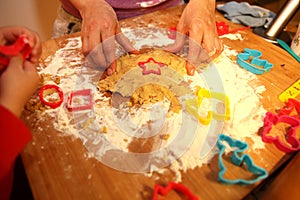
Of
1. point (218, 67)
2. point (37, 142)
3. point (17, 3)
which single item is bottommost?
point (17, 3)

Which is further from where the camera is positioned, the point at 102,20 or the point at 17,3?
the point at 17,3

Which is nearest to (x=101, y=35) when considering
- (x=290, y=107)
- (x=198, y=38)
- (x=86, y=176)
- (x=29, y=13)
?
(x=198, y=38)

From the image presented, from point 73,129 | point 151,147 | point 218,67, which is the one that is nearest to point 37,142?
point 73,129

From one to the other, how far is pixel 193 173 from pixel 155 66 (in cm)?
30

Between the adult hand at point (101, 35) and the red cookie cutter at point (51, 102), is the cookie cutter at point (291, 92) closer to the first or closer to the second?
the adult hand at point (101, 35)

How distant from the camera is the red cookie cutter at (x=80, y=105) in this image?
24.1 inches

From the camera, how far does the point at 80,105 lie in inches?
24.5

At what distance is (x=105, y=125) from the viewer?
0.58m

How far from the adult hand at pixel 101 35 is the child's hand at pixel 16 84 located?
23 cm

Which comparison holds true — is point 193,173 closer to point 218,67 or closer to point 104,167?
point 104,167

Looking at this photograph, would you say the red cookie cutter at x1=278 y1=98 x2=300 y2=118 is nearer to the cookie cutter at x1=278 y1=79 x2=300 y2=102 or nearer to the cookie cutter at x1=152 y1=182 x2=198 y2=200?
the cookie cutter at x1=278 y1=79 x2=300 y2=102

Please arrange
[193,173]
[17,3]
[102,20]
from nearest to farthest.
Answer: [193,173], [102,20], [17,3]

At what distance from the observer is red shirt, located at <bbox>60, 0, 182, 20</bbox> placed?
892mm

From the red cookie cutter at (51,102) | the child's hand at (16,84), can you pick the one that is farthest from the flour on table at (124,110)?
the child's hand at (16,84)
